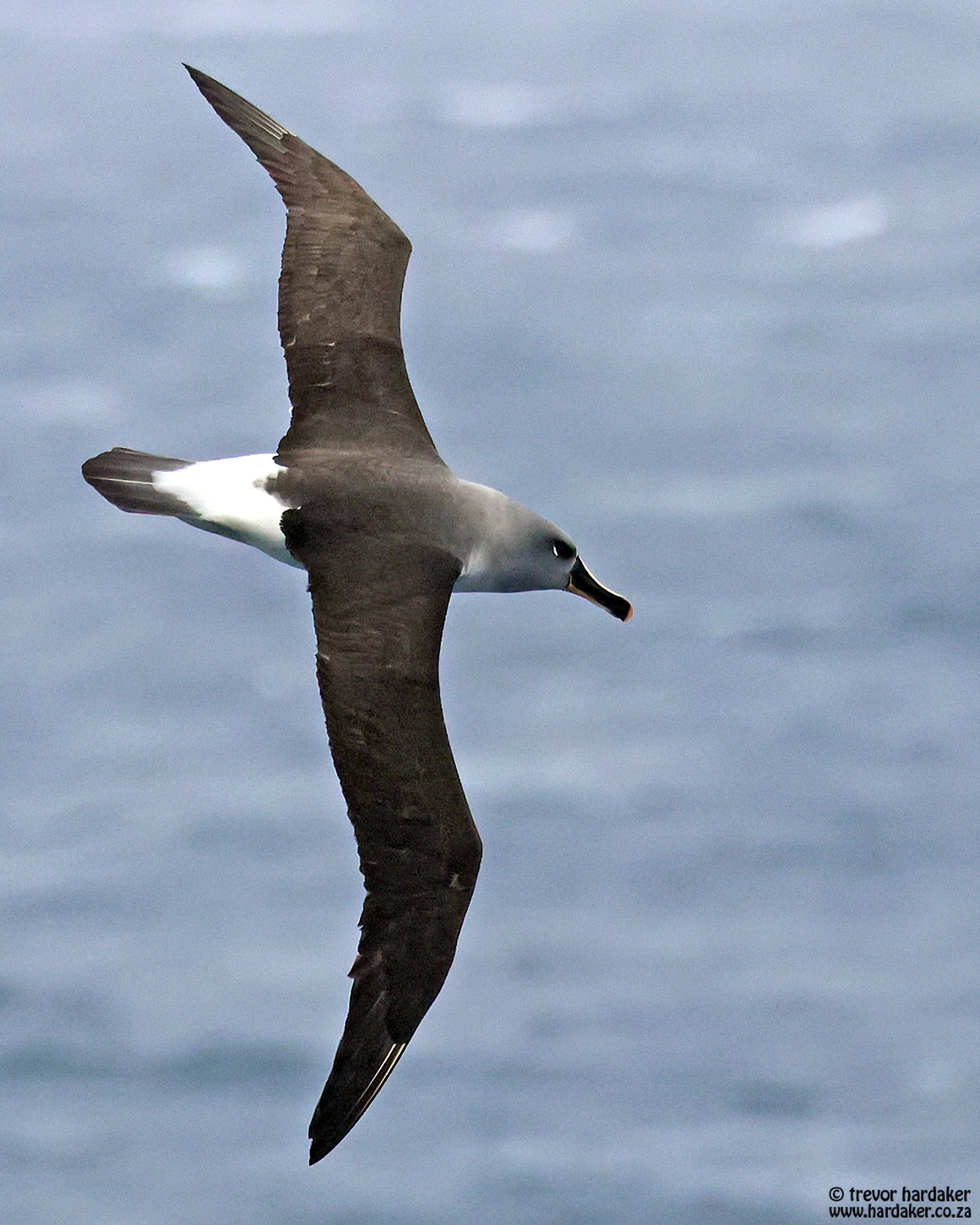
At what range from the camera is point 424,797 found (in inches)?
461

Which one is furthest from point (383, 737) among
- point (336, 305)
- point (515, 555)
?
point (336, 305)

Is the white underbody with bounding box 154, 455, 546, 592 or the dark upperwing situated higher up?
the white underbody with bounding box 154, 455, 546, 592

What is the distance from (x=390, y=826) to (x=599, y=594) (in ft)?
8.45

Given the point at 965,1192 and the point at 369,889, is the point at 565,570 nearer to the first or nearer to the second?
the point at 369,889

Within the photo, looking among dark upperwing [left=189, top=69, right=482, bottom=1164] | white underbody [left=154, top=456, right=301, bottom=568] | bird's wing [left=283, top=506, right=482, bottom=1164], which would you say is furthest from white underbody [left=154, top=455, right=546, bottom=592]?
bird's wing [left=283, top=506, right=482, bottom=1164]

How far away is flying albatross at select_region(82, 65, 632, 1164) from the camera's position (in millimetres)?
11742

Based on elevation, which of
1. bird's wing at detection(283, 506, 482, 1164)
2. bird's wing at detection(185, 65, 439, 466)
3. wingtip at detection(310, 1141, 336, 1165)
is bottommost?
wingtip at detection(310, 1141, 336, 1165)

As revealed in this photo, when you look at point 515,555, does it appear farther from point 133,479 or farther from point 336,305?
point 133,479

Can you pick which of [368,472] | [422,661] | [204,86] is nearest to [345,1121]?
[422,661]

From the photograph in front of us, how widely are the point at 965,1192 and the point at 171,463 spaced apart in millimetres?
5725

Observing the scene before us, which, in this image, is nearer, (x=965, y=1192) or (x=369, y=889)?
(x=369, y=889)

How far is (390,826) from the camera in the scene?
11711mm

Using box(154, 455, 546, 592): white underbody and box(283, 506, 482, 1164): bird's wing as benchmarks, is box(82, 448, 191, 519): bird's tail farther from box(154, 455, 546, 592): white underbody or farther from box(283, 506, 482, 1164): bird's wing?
box(283, 506, 482, 1164): bird's wing

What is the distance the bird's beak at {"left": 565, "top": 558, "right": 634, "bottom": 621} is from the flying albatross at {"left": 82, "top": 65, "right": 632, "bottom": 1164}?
0.01m
